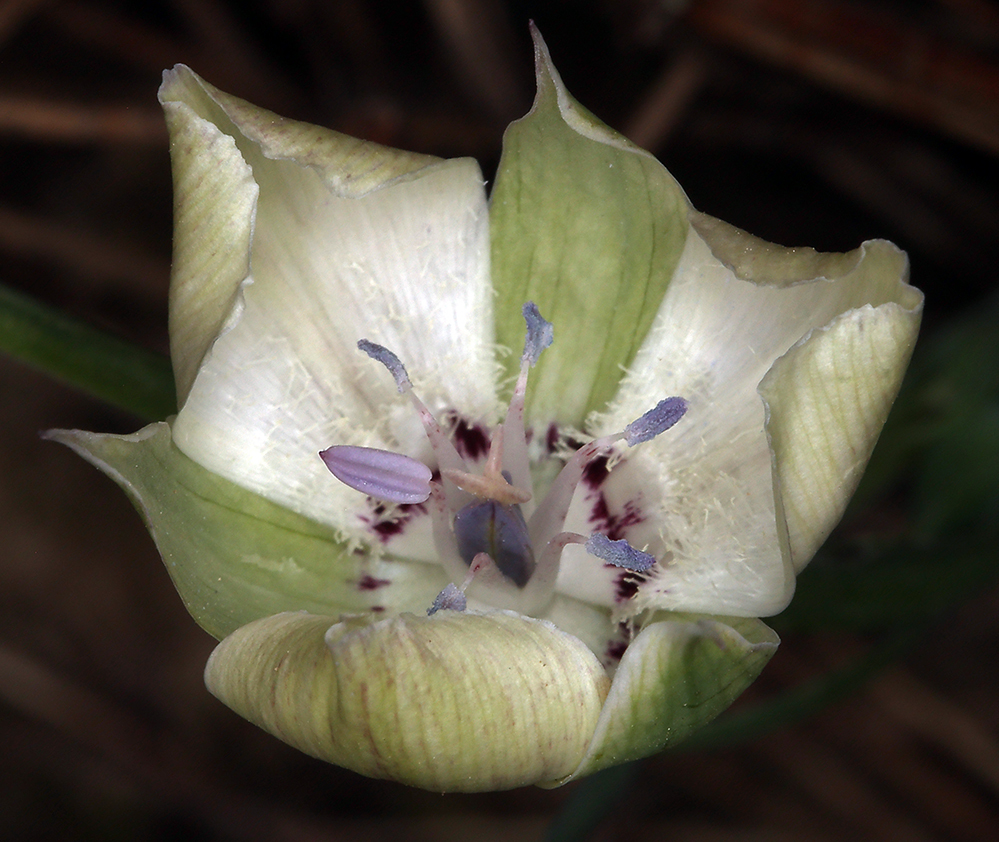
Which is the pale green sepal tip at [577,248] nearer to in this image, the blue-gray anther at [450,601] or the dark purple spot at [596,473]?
the dark purple spot at [596,473]

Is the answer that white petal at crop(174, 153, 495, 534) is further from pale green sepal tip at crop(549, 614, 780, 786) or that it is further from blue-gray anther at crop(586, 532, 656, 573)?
pale green sepal tip at crop(549, 614, 780, 786)

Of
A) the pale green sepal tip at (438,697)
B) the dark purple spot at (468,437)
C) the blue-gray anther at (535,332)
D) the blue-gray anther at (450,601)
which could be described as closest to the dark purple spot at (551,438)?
the dark purple spot at (468,437)

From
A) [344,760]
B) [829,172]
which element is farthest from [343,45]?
[344,760]

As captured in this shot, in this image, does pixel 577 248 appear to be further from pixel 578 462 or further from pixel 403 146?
pixel 403 146

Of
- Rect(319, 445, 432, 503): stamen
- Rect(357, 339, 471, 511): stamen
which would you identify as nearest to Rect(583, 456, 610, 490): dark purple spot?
Rect(357, 339, 471, 511): stamen

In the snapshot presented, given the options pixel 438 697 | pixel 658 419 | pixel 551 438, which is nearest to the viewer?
pixel 438 697

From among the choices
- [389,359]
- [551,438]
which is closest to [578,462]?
[551,438]
